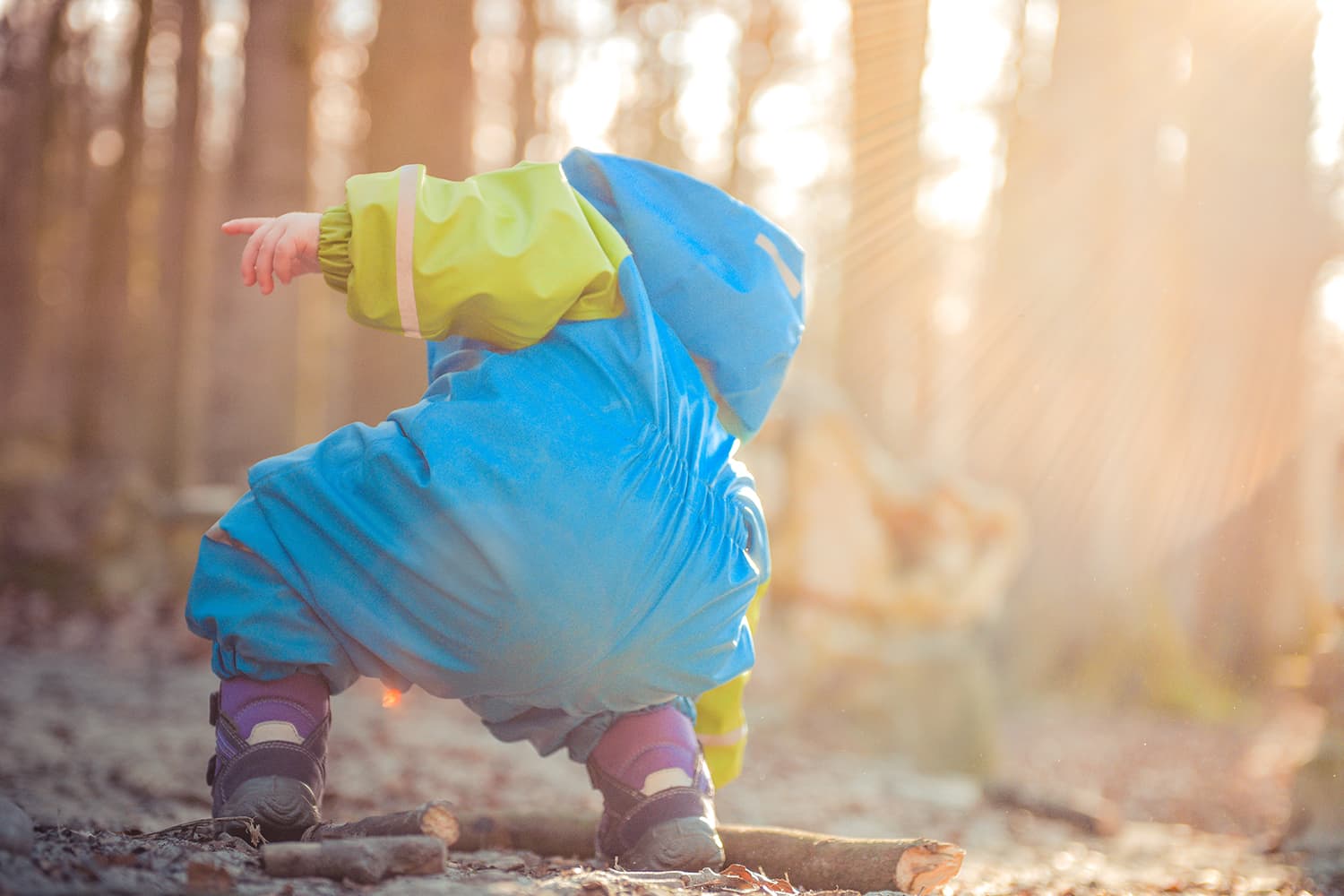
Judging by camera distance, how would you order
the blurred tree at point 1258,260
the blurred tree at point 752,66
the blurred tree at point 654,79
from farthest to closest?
the blurred tree at point 654,79, the blurred tree at point 752,66, the blurred tree at point 1258,260

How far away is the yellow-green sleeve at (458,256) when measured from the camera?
71.3 inches

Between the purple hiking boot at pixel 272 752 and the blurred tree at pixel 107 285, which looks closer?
the purple hiking boot at pixel 272 752

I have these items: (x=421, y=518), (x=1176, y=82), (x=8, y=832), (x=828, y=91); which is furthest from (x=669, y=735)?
(x=828, y=91)

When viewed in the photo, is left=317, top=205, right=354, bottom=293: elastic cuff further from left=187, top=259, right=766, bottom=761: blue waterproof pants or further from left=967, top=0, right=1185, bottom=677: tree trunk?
left=967, top=0, right=1185, bottom=677: tree trunk

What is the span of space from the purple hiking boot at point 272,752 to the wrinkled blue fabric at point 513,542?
42mm

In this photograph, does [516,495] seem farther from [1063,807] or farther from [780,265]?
[1063,807]

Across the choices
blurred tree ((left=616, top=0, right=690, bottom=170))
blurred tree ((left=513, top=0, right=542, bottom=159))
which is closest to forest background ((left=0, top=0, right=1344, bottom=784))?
blurred tree ((left=513, top=0, right=542, bottom=159))

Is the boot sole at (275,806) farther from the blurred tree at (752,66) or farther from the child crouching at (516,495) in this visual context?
the blurred tree at (752,66)

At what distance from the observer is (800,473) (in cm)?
631

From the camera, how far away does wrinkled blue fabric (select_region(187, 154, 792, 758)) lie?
72.7 inches

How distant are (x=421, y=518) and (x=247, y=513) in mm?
383

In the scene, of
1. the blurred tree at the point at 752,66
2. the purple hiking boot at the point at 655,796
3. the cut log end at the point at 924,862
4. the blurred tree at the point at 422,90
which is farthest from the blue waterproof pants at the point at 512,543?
the blurred tree at the point at 752,66

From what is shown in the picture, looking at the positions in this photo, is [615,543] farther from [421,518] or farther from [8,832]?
[8,832]

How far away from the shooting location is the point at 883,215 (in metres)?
7.67
